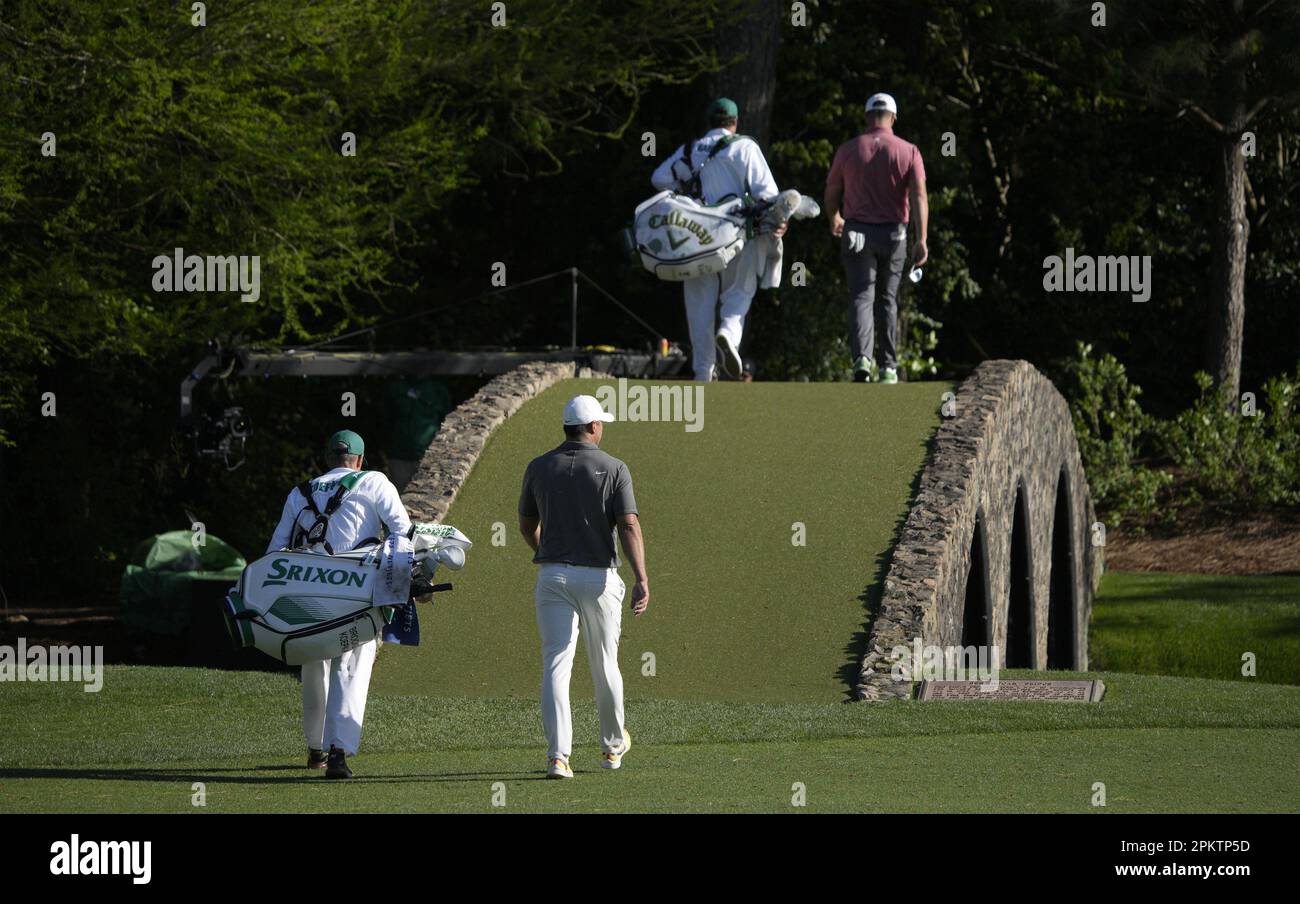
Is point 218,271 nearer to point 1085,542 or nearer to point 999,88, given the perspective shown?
point 1085,542

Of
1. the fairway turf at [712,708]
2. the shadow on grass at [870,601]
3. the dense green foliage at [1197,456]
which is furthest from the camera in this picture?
the dense green foliage at [1197,456]

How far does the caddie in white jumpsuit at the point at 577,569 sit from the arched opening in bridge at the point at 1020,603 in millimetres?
8655

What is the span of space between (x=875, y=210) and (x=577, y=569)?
24.2ft

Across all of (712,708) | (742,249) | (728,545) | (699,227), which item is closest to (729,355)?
(742,249)

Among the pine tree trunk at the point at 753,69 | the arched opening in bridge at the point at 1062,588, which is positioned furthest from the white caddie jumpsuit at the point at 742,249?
the pine tree trunk at the point at 753,69

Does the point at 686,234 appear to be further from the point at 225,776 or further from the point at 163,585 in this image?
the point at 163,585

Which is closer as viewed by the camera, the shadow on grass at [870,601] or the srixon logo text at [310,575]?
the srixon logo text at [310,575]

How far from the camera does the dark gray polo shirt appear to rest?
919 centimetres

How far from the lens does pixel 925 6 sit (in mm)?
27953

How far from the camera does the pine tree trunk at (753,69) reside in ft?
81.3

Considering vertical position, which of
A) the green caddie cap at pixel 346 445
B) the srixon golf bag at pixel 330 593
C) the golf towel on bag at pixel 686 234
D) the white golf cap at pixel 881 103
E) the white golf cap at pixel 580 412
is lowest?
the srixon golf bag at pixel 330 593

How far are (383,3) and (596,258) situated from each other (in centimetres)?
779

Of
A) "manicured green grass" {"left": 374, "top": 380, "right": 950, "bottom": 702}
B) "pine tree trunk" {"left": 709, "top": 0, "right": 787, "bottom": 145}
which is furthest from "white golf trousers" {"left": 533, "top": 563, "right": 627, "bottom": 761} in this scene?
"pine tree trunk" {"left": 709, "top": 0, "right": 787, "bottom": 145}

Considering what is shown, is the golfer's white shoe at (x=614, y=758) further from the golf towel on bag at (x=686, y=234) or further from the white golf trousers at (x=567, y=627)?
the golf towel on bag at (x=686, y=234)
